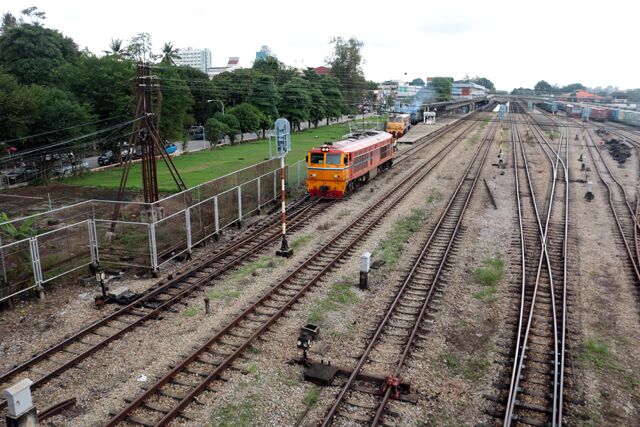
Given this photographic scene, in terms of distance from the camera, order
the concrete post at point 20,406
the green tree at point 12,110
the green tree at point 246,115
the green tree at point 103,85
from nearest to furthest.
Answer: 1. the concrete post at point 20,406
2. the green tree at point 12,110
3. the green tree at point 103,85
4. the green tree at point 246,115

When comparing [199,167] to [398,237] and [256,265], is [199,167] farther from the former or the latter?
[256,265]

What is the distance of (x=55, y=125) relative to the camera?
1329 inches

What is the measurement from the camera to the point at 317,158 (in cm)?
2367

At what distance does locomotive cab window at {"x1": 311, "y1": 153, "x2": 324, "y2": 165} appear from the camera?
23.6m

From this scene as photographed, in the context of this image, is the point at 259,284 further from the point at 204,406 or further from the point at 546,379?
the point at 546,379

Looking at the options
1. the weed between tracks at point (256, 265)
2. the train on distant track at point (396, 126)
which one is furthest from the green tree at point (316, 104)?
the weed between tracks at point (256, 265)

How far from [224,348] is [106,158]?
37361 millimetres

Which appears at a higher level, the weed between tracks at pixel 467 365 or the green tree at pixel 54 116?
the green tree at pixel 54 116

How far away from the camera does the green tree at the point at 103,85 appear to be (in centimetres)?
3859

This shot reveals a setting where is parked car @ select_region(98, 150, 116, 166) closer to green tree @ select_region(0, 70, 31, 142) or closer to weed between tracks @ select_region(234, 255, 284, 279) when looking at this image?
green tree @ select_region(0, 70, 31, 142)

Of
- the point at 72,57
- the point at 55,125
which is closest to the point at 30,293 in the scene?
the point at 55,125

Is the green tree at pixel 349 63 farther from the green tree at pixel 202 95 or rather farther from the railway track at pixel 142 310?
the railway track at pixel 142 310

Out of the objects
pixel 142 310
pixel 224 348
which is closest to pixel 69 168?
pixel 142 310

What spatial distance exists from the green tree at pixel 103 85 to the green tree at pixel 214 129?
1175cm
